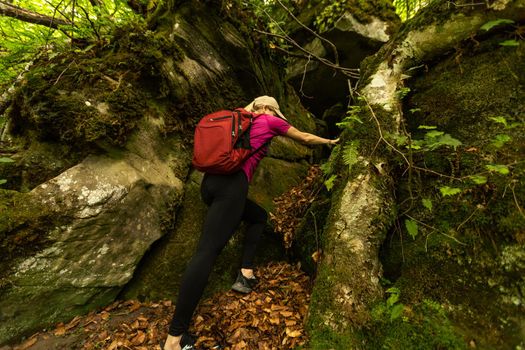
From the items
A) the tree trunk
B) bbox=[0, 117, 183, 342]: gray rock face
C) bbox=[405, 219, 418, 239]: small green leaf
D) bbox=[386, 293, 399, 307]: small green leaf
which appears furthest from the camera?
the tree trunk

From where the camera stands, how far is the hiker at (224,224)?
3.18 meters

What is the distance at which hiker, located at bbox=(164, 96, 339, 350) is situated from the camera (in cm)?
318

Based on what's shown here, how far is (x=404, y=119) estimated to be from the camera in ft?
13.4

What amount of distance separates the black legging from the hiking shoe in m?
1.20

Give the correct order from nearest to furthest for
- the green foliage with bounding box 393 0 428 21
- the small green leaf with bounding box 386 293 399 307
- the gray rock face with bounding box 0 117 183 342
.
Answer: the small green leaf with bounding box 386 293 399 307 < the gray rock face with bounding box 0 117 183 342 < the green foliage with bounding box 393 0 428 21

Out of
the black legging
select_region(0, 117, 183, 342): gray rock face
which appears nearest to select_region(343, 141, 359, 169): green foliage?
the black legging

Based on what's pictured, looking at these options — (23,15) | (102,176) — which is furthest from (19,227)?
(23,15)

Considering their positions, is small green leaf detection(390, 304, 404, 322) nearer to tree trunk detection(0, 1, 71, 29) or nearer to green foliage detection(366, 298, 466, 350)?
green foliage detection(366, 298, 466, 350)

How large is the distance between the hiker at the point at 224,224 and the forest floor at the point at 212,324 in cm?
35

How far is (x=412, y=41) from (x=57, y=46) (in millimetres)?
6187

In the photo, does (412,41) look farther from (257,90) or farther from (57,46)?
(57,46)

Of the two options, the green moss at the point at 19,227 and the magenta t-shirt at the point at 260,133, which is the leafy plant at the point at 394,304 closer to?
the magenta t-shirt at the point at 260,133

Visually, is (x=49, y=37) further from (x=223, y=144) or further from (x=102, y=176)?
(x=223, y=144)

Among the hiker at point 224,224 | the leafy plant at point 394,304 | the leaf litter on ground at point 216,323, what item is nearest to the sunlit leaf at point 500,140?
the leafy plant at point 394,304
